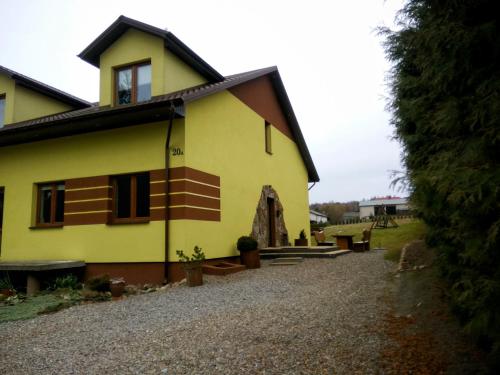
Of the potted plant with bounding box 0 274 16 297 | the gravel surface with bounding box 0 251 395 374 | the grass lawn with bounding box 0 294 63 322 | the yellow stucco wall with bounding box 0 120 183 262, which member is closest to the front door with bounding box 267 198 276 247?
the yellow stucco wall with bounding box 0 120 183 262

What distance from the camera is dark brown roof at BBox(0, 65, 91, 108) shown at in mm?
13234

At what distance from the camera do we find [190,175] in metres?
9.80

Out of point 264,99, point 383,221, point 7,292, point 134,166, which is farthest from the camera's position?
point 383,221

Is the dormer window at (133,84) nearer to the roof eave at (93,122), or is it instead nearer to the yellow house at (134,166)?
the yellow house at (134,166)

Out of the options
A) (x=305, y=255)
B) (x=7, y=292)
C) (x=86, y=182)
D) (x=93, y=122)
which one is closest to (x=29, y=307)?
(x=7, y=292)

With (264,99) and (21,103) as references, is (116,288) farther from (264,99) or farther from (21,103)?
(264,99)

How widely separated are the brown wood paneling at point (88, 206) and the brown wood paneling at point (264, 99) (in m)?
5.46

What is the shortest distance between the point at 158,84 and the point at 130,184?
9.70ft

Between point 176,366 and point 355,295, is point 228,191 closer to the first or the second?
point 355,295

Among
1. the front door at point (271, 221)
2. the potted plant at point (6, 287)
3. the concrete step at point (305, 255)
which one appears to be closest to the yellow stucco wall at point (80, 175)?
the potted plant at point (6, 287)

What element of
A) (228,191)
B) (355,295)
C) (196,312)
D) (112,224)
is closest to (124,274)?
(112,224)

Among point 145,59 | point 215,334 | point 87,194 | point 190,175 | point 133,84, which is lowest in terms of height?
point 215,334

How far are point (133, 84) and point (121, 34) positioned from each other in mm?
1604

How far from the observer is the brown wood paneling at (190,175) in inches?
378
